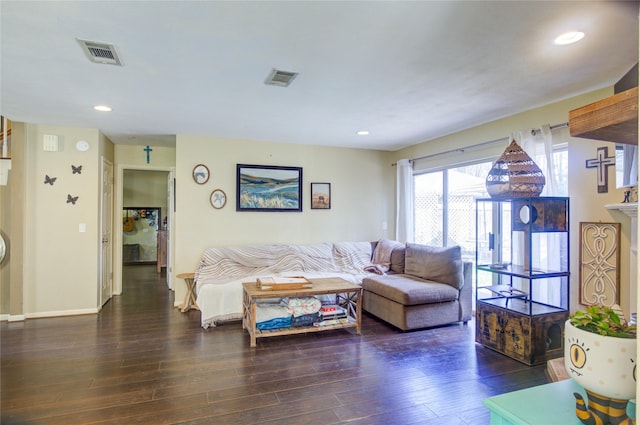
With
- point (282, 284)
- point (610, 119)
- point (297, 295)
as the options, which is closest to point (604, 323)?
point (610, 119)

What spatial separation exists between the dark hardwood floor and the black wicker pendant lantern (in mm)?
1498

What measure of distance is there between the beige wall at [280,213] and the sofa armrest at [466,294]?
1.98m

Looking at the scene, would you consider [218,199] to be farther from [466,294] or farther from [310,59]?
[466,294]

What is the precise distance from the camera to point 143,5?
1.86 metres

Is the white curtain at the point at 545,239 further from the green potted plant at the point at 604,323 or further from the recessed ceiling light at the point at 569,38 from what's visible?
the green potted plant at the point at 604,323

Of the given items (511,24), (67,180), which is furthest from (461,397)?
(67,180)

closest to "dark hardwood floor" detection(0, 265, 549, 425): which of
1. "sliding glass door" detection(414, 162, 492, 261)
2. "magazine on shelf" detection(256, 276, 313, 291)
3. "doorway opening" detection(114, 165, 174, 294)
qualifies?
"magazine on shelf" detection(256, 276, 313, 291)

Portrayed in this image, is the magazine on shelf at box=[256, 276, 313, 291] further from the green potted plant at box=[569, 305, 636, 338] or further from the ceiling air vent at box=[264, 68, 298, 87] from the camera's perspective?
the green potted plant at box=[569, 305, 636, 338]

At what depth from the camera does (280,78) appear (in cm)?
285

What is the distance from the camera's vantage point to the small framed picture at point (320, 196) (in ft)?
18.6

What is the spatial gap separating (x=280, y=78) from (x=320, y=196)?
2.98m

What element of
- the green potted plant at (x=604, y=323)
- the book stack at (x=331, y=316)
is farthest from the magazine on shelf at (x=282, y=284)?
the green potted plant at (x=604, y=323)

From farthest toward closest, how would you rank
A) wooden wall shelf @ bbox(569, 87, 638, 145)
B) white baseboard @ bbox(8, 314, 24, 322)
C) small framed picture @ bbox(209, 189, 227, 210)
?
small framed picture @ bbox(209, 189, 227, 210) < white baseboard @ bbox(8, 314, 24, 322) < wooden wall shelf @ bbox(569, 87, 638, 145)

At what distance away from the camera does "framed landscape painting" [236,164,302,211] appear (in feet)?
17.2
